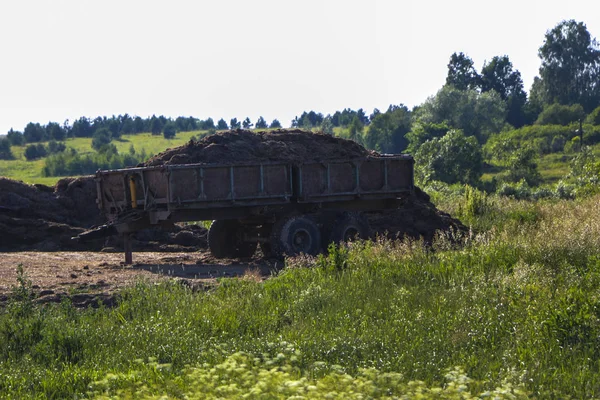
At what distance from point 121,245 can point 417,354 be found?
14.0 metres

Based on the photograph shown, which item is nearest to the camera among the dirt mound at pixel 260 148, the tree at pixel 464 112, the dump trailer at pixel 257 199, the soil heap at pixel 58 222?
the dump trailer at pixel 257 199

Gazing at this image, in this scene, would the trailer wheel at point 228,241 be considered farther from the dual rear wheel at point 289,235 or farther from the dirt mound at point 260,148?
the dirt mound at point 260,148

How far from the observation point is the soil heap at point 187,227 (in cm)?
1984

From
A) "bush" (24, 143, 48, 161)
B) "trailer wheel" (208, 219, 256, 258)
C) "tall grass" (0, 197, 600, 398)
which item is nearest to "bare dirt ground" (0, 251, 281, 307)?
"trailer wheel" (208, 219, 256, 258)

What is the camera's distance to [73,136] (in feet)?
470

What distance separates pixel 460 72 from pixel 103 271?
111 metres

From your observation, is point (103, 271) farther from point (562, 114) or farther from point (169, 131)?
point (169, 131)

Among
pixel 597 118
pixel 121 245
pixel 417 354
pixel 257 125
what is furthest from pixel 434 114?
pixel 417 354

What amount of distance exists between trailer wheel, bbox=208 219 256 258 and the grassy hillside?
7474cm

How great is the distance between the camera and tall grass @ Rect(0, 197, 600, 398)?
26.9 feet

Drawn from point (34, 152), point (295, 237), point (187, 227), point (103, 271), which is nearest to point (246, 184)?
point (295, 237)

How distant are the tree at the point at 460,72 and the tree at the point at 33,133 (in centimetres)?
6659

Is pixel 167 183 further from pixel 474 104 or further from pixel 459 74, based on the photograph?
pixel 459 74

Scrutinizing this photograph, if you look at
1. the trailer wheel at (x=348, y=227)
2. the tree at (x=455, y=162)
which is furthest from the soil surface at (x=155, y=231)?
the tree at (x=455, y=162)
